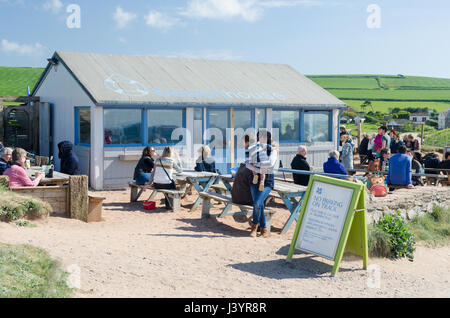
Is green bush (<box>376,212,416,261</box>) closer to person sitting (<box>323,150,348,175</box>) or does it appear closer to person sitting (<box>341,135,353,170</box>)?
person sitting (<box>323,150,348,175</box>)

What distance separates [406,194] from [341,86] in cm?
10996

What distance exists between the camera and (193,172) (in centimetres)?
Answer: 1112

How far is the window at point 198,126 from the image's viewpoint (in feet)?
48.4

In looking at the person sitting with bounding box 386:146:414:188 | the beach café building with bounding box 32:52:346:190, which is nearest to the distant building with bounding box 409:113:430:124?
the beach café building with bounding box 32:52:346:190

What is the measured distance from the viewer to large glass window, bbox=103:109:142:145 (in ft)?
44.3

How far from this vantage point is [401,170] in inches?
417

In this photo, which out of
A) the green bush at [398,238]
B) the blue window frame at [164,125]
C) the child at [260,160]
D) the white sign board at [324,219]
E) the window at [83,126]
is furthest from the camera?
the blue window frame at [164,125]

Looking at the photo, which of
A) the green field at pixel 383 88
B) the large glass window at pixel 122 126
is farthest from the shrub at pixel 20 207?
the green field at pixel 383 88

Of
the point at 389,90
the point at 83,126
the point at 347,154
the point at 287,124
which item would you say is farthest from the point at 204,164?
the point at 389,90

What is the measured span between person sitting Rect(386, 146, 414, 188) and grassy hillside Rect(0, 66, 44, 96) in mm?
52226

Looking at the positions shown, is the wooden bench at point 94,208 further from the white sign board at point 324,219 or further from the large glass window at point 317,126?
the large glass window at point 317,126

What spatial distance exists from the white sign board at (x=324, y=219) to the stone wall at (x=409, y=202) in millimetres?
1754

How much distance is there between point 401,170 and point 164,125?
6.45 meters
